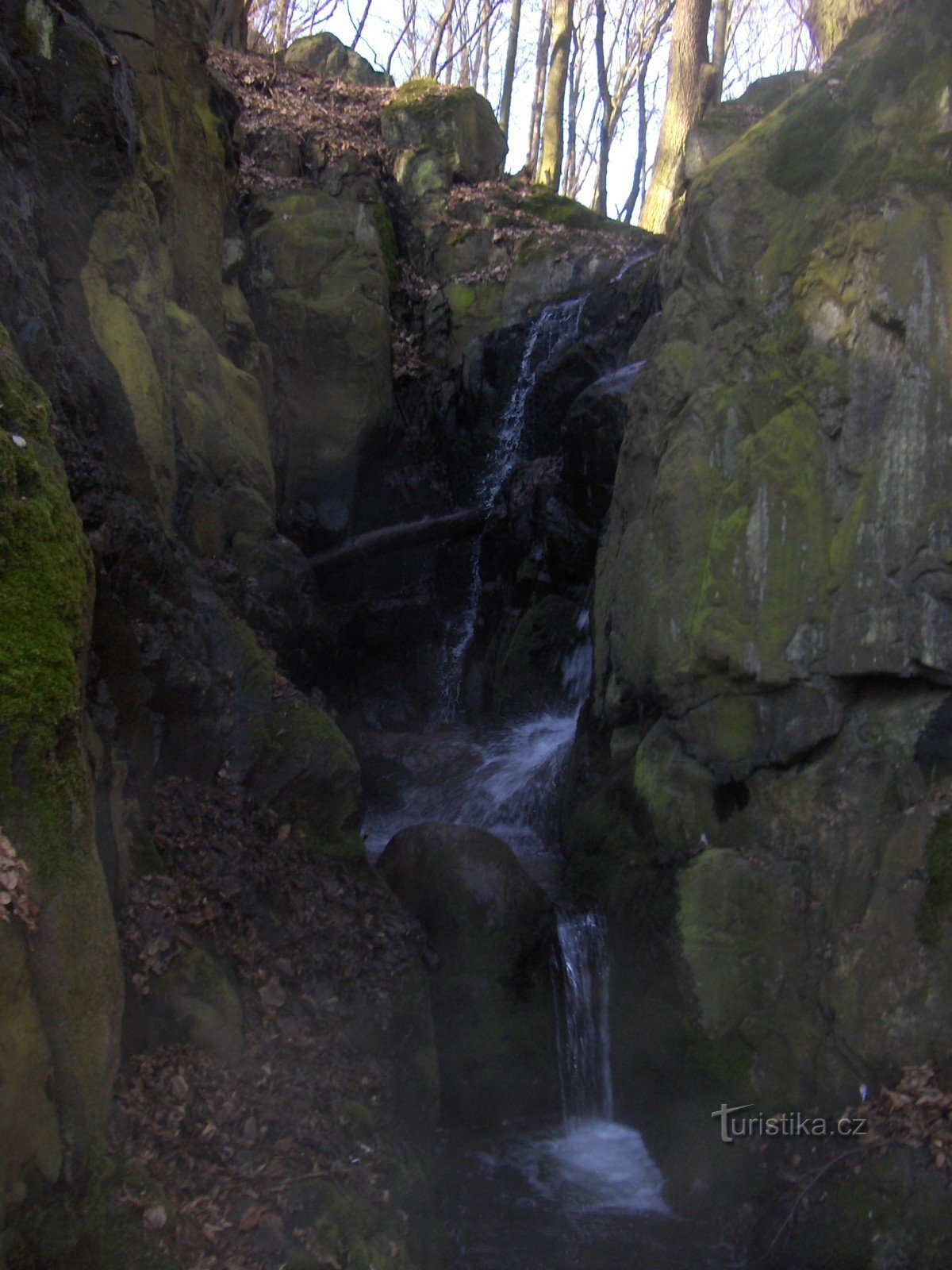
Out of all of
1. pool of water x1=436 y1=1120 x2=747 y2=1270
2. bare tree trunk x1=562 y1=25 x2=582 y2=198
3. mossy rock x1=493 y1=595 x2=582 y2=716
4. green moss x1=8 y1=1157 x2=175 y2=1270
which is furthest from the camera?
bare tree trunk x1=562 y1=25 x2=582 y2=198

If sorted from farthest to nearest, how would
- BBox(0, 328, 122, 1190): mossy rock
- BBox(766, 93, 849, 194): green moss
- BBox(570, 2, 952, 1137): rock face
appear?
BBox(766, 93, 849, 194): green moss < BBox(570, 2, 952, 1137): rock face < BBox(0, 328, 122, 1190): mossy rock

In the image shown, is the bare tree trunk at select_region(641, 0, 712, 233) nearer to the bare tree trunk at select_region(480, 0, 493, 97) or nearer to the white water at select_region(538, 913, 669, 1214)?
the white water at select_region(538, 913, 669, 1214)

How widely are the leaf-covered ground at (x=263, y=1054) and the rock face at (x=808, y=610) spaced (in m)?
2.24

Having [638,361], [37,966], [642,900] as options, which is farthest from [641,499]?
[37,966]

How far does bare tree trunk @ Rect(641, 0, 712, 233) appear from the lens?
16.8 m

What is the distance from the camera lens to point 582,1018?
716 cm

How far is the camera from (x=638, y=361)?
12.3 m

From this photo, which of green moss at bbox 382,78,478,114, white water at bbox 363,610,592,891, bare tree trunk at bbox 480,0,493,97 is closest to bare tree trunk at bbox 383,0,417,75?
bare tree trunk at bbox 480,0,493,97

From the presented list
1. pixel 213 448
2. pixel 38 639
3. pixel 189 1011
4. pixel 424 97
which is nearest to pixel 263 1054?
pixel 189 1011

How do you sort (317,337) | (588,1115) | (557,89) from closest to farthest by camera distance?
(588,1115), (317,337), (557,89)

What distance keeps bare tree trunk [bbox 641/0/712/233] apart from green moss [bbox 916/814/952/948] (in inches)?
551

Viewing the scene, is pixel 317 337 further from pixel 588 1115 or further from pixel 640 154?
pixel 640 154

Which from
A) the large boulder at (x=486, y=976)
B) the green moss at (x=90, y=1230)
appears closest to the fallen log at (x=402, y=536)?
the large boulder at (x=486, y=976)

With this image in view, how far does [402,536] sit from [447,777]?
4.72 m
